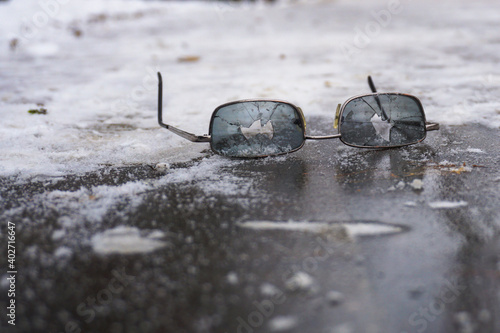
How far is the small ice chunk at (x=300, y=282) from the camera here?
86 centimetres

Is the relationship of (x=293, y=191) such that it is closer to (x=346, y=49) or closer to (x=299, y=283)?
(x=299, y=283)

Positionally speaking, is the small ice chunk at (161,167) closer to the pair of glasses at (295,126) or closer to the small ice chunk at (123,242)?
the pair of glasses at (295,126)

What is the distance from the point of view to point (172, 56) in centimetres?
437

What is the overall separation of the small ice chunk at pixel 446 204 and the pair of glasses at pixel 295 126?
49 cm

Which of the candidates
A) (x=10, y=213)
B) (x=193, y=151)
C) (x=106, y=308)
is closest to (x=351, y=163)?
(x=193, y=151)

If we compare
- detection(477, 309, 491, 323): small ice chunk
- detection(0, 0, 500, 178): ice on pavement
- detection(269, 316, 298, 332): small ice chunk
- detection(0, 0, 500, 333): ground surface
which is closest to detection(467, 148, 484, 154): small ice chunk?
detection(0, 0, 500, 333): ground surface

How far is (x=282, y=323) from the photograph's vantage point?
78cm

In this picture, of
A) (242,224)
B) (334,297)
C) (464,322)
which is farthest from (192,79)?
(464,322)

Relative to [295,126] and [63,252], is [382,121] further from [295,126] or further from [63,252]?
[63,252]

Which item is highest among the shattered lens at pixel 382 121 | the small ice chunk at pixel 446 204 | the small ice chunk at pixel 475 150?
the shattered lens at pixel 382 121

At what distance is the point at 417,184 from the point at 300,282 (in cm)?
63

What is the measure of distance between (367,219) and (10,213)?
Result: 3.44 feet

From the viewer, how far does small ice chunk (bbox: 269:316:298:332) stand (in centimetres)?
77
